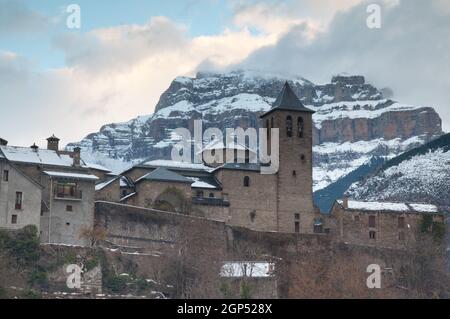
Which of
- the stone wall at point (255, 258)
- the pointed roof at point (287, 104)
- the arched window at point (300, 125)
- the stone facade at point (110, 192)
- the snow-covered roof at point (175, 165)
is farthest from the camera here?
the pointed roof at point (287, 104)

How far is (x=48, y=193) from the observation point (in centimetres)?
6538

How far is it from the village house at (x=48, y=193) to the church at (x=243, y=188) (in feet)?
17.6

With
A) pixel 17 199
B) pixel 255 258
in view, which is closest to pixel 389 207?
pixel 255 258

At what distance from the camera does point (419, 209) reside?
269 feet

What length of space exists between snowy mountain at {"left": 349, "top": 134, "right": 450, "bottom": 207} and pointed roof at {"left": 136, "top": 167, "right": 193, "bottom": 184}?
2045 inches

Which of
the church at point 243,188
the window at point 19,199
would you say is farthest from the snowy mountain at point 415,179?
the window at point 19,199

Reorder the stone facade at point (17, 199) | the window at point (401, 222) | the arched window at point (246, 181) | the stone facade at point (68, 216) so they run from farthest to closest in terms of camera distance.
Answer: the window at point (401, 222) → the arched window at point (246, 181) → the stone facade at point (68, 216) → the stone facade at point (17, 199)

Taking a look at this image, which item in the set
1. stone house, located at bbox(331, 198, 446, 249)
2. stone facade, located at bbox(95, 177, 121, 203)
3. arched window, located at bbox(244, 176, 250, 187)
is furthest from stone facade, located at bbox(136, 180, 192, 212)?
stone house, located at bbox(331, 198, 446, 249)

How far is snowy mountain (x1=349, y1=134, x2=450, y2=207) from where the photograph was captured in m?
128

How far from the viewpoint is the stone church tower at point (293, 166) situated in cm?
7988

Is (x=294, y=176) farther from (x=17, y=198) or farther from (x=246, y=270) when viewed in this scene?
(x=17, y=198)

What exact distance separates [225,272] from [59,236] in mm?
10994

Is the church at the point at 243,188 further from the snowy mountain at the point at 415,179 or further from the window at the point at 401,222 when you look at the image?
the snowy mountain at the point at 415,179

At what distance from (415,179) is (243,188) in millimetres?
60730
